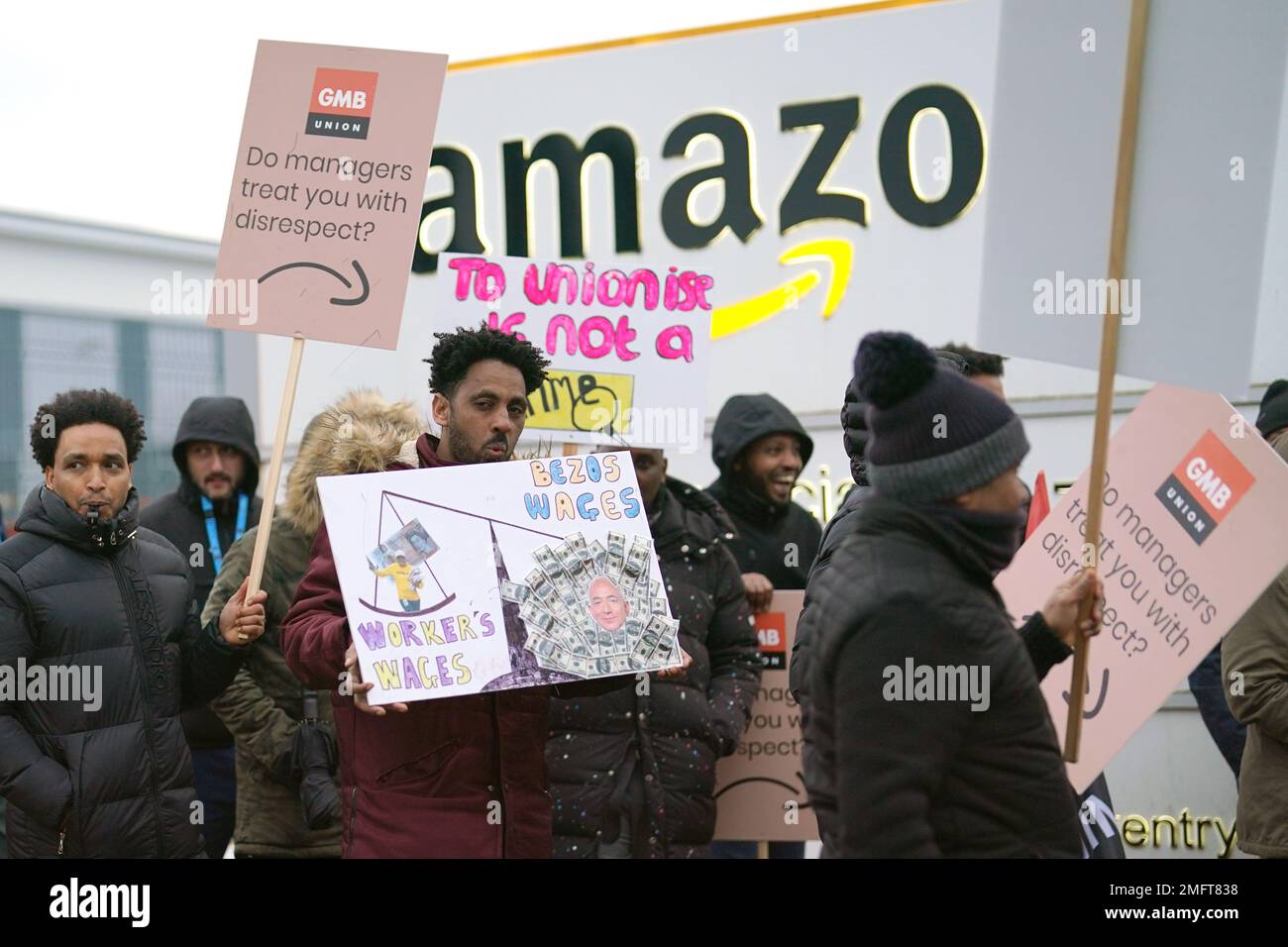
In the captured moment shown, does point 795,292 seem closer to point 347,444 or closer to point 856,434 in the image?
point 347,444

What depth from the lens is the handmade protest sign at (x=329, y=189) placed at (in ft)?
13.1

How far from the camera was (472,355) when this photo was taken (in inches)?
147

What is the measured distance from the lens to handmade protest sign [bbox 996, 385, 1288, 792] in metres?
3.46

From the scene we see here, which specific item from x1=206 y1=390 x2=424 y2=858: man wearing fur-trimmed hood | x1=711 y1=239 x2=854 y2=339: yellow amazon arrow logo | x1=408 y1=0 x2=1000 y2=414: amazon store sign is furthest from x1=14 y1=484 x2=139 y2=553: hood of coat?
x1=711 y1=239 x2=854 y2=339: yellow amazon arrow logo

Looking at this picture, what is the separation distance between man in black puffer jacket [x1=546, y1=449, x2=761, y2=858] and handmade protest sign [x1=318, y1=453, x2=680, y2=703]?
127 centimetres

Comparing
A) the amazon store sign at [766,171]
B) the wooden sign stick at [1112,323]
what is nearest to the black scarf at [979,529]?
the wooden sign stick at [1112,323]

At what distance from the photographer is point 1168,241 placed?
322cm

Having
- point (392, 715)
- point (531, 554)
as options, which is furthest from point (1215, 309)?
point (392, 715)

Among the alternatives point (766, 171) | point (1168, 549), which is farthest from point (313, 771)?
point (766, 171)

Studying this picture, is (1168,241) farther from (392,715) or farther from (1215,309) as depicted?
(392,715)
